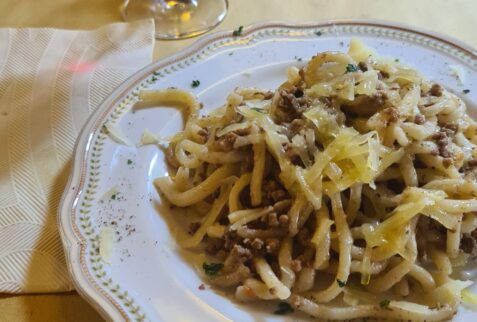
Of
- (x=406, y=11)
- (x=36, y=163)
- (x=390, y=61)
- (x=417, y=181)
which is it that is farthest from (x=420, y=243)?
(x=406, y=11)

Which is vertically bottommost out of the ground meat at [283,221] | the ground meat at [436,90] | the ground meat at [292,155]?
the ground meat at [283,221]

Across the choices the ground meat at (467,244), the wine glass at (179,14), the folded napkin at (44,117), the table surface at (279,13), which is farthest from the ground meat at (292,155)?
the wine glass at (179,14)

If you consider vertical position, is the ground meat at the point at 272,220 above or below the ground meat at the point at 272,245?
above

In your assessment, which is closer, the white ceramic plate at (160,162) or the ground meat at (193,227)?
the white ceramic plate at (160,162)

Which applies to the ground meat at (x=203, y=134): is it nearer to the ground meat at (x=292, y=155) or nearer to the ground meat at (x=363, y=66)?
the ground meat at (x=292, y=155)

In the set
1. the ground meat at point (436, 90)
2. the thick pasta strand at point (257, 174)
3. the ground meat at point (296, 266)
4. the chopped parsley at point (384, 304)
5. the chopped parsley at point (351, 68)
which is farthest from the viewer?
the ground meat at point (436, 90)

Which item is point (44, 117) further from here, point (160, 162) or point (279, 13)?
point (279, 13)

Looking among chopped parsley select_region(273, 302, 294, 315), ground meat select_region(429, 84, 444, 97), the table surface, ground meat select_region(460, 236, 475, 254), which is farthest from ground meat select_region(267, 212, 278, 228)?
the table surface

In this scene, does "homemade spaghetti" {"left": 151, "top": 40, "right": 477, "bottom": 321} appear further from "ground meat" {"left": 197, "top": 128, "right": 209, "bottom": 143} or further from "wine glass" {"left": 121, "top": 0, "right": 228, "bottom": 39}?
"wine glass" {"left": 121, "top": 0, "right": 228, "bottom": 39}
